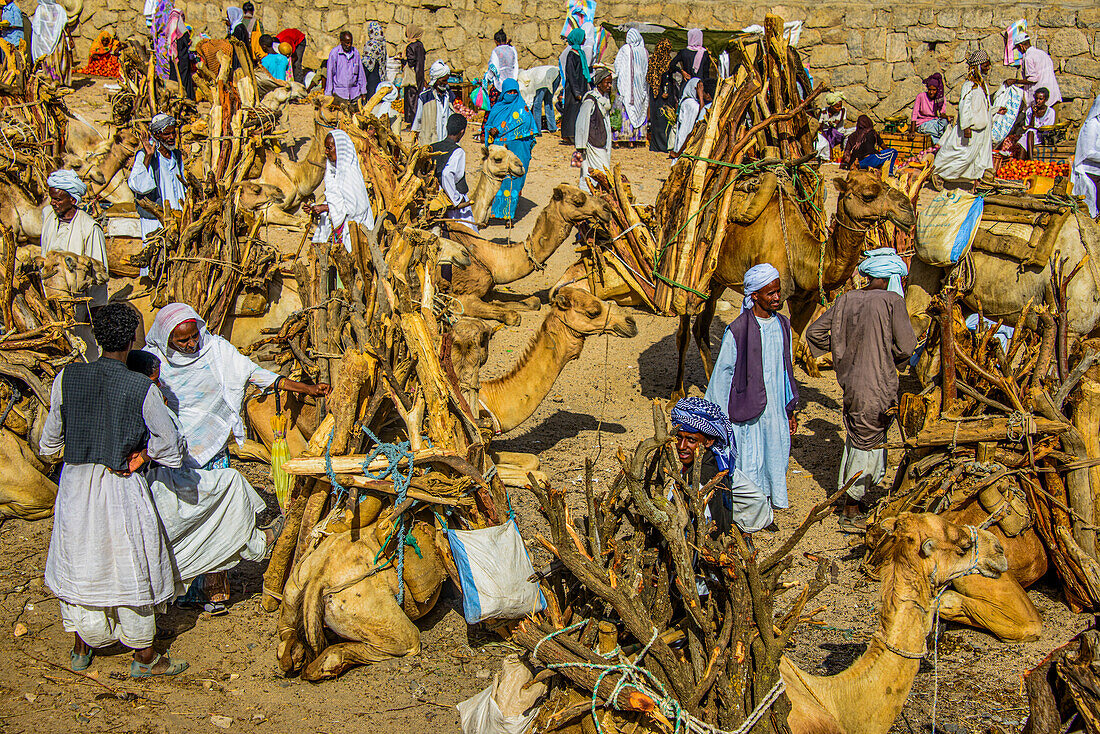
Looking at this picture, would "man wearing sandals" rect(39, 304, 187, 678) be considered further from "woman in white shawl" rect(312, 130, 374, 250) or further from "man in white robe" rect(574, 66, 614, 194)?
"man in white robe" rect(574, 66, 614, 194)

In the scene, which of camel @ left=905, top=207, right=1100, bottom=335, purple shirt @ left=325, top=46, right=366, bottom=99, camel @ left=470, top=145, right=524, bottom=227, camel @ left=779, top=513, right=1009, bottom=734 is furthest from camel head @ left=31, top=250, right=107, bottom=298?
purple shirt @ left=325, top=46, right=366, bottom=99

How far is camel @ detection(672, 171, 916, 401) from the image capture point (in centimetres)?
664

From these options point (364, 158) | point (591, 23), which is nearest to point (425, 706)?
point (364, 158)

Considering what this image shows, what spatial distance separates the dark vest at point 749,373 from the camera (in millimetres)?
5363

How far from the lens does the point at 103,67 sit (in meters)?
19.9

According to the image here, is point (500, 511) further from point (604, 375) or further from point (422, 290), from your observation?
point (604, 375)

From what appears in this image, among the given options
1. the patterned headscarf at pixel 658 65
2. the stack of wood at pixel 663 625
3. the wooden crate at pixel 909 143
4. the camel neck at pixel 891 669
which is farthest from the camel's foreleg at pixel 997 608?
the patterned headscarf at pixel 658 65

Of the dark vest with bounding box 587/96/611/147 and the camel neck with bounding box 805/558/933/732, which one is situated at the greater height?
the dark vest with bounding box 587/96/611/147

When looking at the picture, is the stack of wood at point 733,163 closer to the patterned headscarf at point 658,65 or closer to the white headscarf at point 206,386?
the white headscarf at point 206,386

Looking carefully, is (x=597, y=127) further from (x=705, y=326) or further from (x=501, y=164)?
(x=705, y=326)

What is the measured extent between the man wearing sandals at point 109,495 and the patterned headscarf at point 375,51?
15576mm

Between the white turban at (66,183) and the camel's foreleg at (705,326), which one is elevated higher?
the white turban at (66,183)

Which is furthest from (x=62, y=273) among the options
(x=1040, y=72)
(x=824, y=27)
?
(x=1040, y=72)

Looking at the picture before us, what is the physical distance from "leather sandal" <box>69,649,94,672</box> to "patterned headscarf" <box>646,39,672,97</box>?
1569 centimetres
